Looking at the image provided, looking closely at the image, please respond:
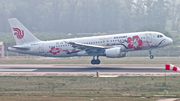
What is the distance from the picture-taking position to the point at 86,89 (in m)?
22.0

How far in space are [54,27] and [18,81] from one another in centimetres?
9481

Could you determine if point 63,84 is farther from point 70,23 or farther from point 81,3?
point 81,3

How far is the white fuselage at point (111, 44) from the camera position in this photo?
135ft

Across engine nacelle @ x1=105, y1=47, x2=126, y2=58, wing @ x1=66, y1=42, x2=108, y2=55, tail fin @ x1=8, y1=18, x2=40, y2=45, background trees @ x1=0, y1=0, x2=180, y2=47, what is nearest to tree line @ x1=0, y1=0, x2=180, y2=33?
background trees @ x1=0, y1=0, x2=180, y2=47

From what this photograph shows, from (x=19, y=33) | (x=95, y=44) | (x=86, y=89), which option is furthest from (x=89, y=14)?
(x=86, y=89)

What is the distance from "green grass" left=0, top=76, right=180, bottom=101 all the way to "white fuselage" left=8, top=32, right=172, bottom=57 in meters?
14.1

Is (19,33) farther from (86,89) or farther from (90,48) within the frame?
(86,89)

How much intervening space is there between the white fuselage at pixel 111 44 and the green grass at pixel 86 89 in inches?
555

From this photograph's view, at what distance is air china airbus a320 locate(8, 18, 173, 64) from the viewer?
1609 inches

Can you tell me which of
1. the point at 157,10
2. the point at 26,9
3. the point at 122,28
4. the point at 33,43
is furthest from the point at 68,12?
the point at 33,43

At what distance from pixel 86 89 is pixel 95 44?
831 inches

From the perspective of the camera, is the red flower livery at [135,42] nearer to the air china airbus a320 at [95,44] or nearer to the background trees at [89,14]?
the air china airbus a320 at [95,44]

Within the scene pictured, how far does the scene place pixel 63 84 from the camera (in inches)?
964

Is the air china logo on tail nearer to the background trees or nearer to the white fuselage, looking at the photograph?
the white fuselage
